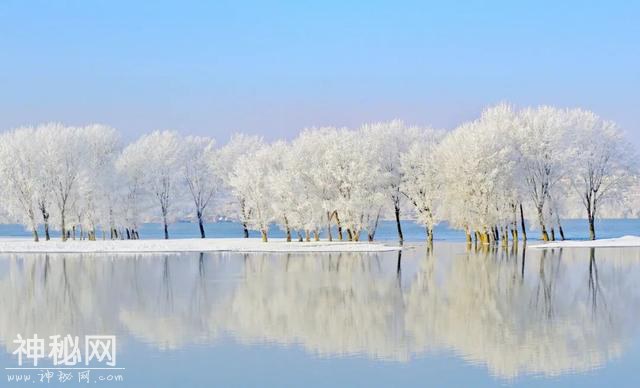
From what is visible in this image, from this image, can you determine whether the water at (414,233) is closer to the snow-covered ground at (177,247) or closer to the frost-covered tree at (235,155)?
the frost-covered tree at (235,155)

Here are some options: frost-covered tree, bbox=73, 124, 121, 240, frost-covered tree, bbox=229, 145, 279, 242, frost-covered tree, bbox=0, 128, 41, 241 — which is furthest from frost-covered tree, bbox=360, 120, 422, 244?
frost-covered tree, bbox=0, 128, 41, 241

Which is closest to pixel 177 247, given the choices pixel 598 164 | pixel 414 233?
pixel 598 164

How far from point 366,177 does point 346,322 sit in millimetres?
45790

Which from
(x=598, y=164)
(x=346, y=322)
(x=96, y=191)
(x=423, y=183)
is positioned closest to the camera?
(x=346, y=322)

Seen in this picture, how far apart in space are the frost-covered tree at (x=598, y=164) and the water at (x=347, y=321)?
94.6 ft

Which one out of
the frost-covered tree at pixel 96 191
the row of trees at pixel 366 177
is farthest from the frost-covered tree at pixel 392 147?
the frost-covered tree at pixel 96 191

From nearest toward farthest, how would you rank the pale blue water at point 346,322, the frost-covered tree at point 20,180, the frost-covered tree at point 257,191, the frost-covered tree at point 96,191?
the pale blue water at point 346,322
the frost-covered tree at point 257,191
the frost-covered tree at point 20,180
the frost-covered tree at point 96,191

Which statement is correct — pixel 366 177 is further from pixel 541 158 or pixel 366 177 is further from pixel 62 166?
pixel 62 166

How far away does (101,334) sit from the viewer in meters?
22.2

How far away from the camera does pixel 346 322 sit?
23906 mm

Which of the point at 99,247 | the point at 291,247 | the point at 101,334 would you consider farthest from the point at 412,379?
the point at 99,247

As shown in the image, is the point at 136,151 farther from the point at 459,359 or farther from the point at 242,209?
the point at 459,359

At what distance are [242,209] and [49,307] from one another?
53.8 meters

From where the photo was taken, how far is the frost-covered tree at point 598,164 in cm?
7219
